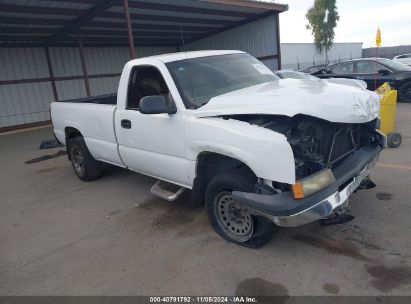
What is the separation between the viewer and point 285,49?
33.4 meters

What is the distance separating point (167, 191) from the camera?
173 inches

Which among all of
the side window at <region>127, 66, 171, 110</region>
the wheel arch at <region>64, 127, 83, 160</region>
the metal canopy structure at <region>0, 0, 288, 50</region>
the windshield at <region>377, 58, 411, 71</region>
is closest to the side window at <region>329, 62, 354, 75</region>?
the windshield at <region>377, 58, 411, 71</region>

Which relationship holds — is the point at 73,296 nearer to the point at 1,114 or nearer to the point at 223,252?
the point at 223,252

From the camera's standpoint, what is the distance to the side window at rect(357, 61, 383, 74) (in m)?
11.5

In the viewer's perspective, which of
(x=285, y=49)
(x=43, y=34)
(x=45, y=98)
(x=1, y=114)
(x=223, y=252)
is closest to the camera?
(x=223, y=252)

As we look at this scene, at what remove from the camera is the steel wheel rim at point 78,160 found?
242 inches

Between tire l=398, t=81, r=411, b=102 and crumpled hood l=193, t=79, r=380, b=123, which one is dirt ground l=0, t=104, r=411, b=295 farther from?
tire l=398, t=81, r=411, b=102

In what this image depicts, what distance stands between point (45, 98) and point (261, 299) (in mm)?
15981

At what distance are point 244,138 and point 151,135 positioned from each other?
1500 mm

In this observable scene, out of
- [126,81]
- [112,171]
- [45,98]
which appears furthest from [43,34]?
[126,81]

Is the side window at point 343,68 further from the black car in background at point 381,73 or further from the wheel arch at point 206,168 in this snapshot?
the wheel arch at point 206,168

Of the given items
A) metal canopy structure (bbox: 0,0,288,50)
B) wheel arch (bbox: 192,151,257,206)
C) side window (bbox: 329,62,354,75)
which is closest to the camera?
wheel arch (bbox: 192,151,257,206)

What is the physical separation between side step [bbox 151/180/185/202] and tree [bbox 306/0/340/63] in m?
36.1

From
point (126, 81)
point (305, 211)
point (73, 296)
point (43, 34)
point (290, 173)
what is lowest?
point (73, 296)
